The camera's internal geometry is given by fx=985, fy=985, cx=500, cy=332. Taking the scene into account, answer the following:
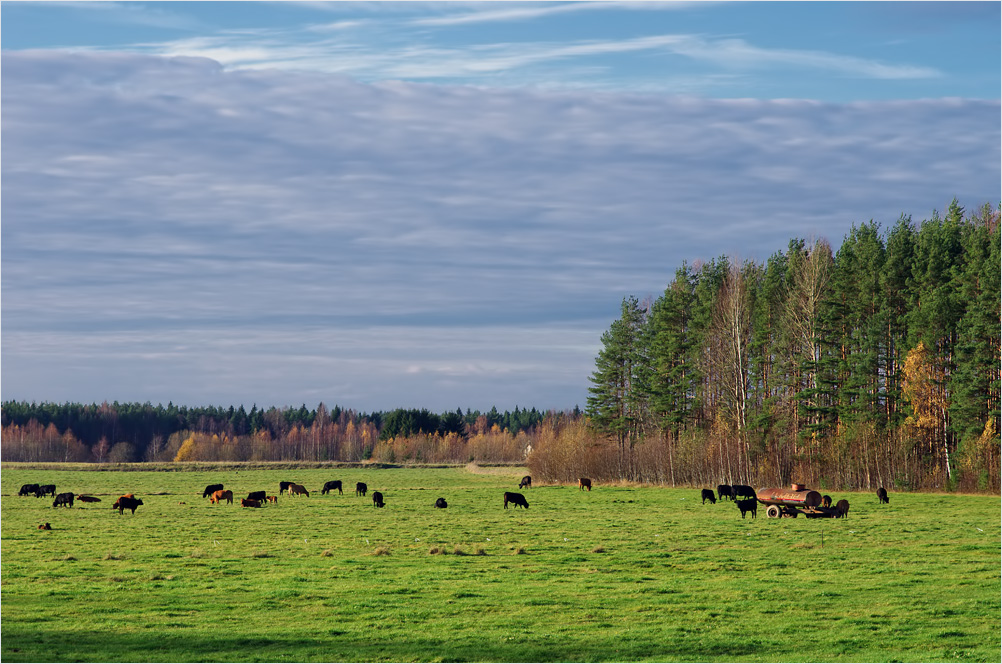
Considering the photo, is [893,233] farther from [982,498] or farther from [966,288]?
[982,498]

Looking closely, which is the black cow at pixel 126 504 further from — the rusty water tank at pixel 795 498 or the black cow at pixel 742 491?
the black cow at pixel 742 491

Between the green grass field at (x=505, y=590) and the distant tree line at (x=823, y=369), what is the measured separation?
77.7 ft

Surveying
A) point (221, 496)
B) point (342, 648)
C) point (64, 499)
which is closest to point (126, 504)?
point (64, 499)

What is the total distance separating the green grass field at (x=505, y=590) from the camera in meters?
19.0

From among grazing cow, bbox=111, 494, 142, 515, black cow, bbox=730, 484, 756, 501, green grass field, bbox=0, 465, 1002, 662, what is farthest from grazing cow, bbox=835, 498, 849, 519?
grazing cow, bbox=111, 494, 142, 515

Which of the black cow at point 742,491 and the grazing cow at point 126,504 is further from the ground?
the black cow at point 742,491

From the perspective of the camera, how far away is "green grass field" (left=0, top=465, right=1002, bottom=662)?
62.5 feet

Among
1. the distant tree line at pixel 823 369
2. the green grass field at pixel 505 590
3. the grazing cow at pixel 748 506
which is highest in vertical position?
the distant tree line at pixel 823 369

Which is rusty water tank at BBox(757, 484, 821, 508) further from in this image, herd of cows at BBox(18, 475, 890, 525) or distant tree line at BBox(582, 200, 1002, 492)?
distant tree line at BBox(582, 200, 1002, 492)

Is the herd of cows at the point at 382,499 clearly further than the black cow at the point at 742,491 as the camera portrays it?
No

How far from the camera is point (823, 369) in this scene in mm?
78250

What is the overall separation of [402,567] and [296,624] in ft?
29.0

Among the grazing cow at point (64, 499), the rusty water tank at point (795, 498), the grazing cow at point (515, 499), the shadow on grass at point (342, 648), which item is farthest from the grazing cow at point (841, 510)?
the grazing cow at point (64, 499)

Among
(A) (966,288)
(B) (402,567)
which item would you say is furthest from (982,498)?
(B) (402,567)
